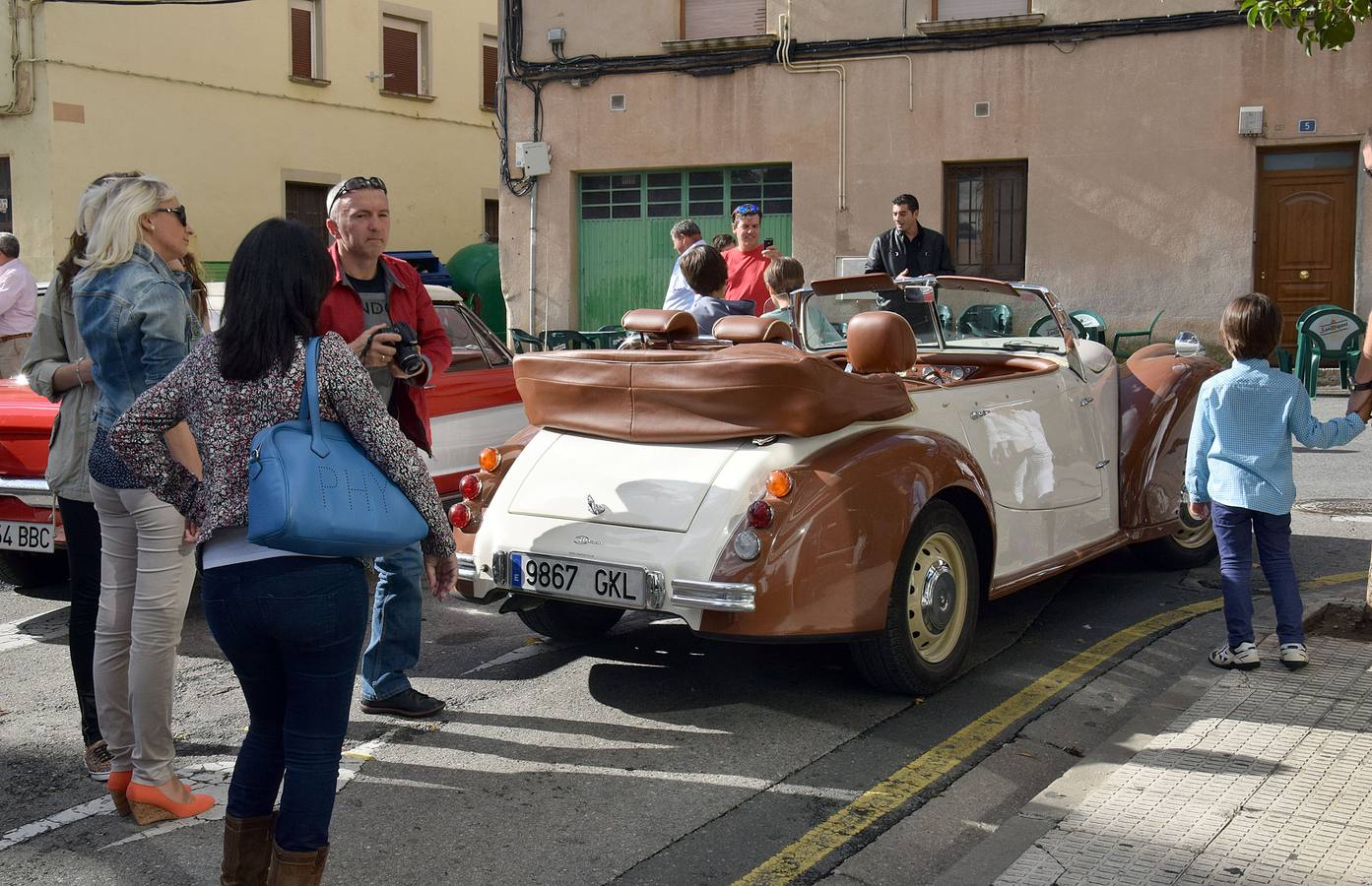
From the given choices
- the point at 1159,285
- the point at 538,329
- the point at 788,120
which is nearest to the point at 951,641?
the point at 1159,285

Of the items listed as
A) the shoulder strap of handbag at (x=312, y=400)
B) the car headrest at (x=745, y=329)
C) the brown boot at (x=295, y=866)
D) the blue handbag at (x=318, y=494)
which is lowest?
the brown boot at (x=295, y=866)

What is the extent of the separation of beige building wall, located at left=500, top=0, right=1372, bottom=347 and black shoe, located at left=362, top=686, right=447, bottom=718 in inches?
541

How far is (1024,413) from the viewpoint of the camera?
19.1 feet

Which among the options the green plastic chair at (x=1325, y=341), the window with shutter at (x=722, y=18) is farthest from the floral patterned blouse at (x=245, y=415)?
the window with shutter at (x=722, y=18)

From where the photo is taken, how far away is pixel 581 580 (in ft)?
15.6

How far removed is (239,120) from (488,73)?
18.8 feet

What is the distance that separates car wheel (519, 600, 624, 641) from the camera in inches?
228

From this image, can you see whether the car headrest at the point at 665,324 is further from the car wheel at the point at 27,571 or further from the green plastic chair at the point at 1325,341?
the green plastic chair at the point at 1325,341

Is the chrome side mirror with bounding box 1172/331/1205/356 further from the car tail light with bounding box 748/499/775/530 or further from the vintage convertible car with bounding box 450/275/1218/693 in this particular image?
the car tail light with bounding box 748/499/775/530

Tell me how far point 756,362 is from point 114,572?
2.11 metres

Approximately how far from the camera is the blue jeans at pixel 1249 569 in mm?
5129

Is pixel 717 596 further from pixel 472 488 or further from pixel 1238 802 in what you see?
pixel 1238 802

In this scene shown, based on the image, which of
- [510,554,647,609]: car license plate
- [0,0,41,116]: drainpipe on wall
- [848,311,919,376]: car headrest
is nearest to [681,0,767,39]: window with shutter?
[0,0,41,116]: drainpipe on wall

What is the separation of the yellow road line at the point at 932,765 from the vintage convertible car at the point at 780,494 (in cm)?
32
